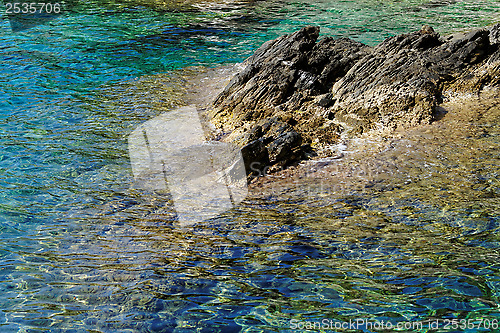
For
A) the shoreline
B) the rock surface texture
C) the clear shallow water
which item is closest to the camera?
the clear shallow water

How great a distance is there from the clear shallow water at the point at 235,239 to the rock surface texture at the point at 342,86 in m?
0.92

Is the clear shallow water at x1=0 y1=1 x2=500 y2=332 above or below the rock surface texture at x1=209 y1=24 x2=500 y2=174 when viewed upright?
below

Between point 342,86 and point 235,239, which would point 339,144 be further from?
point 235,239

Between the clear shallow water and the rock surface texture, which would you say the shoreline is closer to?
the rock surface texture

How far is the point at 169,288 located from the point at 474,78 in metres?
7.54

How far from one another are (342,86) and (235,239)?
5.21 metres

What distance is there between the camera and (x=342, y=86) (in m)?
8.64

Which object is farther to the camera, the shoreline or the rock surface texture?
the rock surface texture

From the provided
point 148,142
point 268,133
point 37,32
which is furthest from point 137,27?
point 268,133

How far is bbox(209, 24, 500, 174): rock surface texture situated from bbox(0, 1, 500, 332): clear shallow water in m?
0.92

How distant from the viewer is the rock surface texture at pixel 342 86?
7.53 meters

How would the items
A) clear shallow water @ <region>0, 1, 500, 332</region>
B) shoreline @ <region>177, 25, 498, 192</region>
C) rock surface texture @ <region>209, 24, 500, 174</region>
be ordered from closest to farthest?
clear shallow water @ <region>0, 1, 500, 332</region>
shoreline @ <region>177, 25, 498, 192</region>
rock surface texture @ <region>209, 24, 500, 174</region>

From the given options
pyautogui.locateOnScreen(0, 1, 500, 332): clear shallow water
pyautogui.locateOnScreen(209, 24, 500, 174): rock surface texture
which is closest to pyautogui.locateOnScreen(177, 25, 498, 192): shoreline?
pyautogui.locateOnScreen(209, 24, 500, 174): rock surface texture

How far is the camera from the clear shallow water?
11.3 feet
